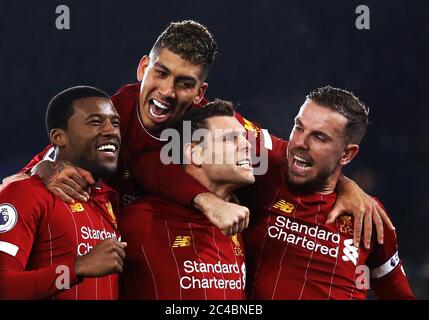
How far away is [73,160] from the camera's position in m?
2.96

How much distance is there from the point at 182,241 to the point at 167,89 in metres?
0.67

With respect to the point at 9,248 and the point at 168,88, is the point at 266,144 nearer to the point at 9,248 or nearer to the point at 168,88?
the point at 168,88

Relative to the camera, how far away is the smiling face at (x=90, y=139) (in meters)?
2.93

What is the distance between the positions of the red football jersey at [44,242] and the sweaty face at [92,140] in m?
0.17

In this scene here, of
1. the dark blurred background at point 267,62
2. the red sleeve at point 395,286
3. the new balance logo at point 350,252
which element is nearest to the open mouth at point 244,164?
the new balance logo at point 350,252

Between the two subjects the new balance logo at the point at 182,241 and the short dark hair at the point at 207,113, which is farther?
the short dark hair at the point at 207,113

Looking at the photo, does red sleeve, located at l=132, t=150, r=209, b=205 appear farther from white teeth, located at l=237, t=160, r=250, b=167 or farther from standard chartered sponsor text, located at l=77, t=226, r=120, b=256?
standard chartered sponsor text, located at l=77, t=226, r=120, b=256

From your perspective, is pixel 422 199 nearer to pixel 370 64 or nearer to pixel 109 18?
pixel 370 64

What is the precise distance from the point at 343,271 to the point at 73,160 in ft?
4.04

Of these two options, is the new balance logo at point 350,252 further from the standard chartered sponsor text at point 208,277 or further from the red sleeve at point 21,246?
the red sleeve at point 21,246

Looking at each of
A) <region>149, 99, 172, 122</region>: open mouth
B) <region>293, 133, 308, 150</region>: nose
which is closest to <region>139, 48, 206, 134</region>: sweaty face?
<region>149, 99, 172, 122</region>: open mouth

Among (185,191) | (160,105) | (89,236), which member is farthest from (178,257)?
(160,105)

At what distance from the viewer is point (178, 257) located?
294 centimetres

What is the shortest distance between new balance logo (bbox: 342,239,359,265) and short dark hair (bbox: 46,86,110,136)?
121 cm
